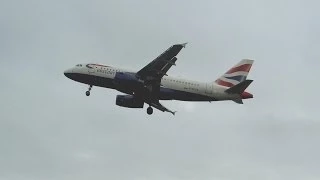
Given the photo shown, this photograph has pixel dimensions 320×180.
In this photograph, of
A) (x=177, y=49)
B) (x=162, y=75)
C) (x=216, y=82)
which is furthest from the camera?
(x=216, y=82)

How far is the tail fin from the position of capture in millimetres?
112000

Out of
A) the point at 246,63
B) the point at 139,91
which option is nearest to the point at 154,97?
the point at 139,91

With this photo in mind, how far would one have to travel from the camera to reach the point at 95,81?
348ft

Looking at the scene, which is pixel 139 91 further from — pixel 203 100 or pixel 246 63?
pixel 246 63

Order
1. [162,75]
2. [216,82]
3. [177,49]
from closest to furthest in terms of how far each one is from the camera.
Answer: [177,49] → [162,75] → [216,82]

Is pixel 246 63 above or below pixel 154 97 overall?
above

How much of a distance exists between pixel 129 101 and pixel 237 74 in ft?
59.2

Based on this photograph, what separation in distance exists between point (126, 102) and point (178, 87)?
10.8 m

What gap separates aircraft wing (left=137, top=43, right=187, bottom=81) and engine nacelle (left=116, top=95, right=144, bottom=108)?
7084 millimetres

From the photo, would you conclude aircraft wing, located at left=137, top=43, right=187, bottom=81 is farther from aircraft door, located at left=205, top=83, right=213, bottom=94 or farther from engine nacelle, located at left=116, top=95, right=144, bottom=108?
aircraft door, located at left=205, top=83, right=213, bottom=94

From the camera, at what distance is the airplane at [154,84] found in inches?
4055

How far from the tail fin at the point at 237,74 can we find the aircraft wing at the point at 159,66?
12237 mm

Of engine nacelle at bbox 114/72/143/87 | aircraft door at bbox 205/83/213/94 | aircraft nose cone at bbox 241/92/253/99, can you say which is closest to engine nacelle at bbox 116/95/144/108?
engine nacelle at bbox 114/72/143/87

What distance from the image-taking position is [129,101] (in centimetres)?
11231
